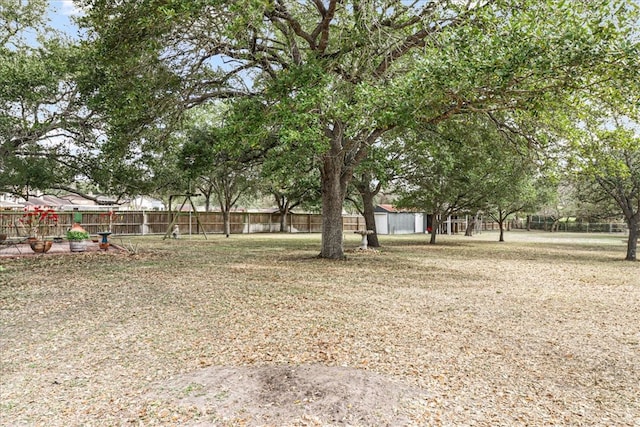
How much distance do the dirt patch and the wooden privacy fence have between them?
52.3 feet

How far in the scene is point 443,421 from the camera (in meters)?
2.51

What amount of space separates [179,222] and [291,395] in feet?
83.4

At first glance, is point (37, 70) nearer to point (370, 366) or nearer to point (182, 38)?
point (182, 38)

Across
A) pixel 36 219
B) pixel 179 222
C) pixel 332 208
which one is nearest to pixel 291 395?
pixel 332 208

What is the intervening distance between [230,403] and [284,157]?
29.2ft

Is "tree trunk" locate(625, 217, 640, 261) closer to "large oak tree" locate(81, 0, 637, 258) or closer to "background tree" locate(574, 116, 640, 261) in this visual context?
"background tree" locate(574, 116, 640, 261)

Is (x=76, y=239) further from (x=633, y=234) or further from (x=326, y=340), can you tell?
(x=633, y=234)

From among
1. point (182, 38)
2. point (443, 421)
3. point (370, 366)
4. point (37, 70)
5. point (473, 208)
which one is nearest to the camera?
point (443, 421)

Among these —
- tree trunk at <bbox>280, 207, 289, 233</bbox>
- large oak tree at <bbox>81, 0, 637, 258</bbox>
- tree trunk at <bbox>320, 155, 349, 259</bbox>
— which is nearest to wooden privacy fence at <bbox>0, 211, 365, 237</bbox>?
tree trunk at <bbox>280, 207, 289, 233</bbox>

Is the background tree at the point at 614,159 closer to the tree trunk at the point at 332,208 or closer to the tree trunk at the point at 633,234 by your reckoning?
the tree trunk at the point at 633,234

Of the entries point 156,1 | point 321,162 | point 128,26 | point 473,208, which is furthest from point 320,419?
point 473,208

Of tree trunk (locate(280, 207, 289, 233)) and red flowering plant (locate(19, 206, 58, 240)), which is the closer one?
red flowering plant (locate(19, 206, 58, 240))

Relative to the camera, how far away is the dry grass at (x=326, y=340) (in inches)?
108

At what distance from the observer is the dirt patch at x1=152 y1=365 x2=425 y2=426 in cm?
254
